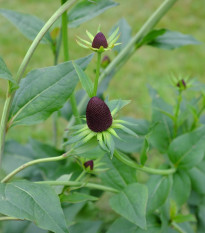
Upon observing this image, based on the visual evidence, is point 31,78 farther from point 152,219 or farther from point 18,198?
point 152,219

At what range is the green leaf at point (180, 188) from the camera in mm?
874

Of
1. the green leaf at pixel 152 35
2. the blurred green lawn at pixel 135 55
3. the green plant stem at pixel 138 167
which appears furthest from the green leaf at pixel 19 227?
the blurred green lawn at pixel 135 55

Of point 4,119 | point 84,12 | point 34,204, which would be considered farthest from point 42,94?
point 84,12

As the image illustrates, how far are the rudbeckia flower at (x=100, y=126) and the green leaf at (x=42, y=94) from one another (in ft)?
0.30

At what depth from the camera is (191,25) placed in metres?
2.90

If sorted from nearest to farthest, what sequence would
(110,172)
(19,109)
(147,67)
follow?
(19,109) → (110,172) → (147,67)

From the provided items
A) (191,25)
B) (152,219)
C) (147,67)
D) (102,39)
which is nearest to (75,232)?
(152,219)

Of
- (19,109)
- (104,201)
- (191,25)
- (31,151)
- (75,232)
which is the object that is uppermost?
(191,25)

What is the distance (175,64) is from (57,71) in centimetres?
198

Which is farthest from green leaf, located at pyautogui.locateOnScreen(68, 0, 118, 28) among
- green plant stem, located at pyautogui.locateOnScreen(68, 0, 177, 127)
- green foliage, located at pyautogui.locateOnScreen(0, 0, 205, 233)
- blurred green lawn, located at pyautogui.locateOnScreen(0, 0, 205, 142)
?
blurred green lawn, located at pyautogui.locateOnScreen(0, 0, 205, 142)

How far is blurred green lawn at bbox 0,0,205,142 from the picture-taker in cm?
219

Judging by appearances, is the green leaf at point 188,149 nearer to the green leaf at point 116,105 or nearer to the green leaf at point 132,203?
the green leaf at point 132,203

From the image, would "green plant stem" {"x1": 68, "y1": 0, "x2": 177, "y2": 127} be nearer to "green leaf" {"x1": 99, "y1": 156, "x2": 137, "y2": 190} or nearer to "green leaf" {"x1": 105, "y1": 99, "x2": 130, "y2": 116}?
"green leaf" {"x1": 99, "y1": 156, "x2": 137, "y2": 190}

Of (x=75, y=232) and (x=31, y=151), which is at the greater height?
(x=31, y=151)
